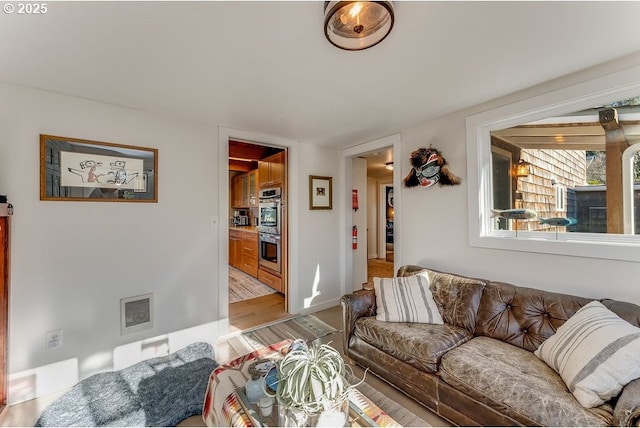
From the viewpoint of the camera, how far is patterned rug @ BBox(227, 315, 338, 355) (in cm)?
267

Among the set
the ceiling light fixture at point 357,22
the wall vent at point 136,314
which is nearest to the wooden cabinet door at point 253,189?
the wall vent at point 136,314

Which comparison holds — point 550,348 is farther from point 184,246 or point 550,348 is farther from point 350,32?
point 184,246

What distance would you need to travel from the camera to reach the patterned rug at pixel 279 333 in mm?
2668

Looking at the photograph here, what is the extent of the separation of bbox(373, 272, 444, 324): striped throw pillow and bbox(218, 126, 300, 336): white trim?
139 cm

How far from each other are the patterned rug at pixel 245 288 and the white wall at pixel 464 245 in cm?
242

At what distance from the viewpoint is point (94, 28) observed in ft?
4.38

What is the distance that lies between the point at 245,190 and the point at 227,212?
2822mm

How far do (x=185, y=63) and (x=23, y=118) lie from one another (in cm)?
138

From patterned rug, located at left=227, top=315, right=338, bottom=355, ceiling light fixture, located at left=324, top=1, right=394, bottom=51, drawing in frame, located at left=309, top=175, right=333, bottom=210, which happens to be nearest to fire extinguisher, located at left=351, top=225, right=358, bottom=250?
drawing in frame, located at left=309, top=175, right=333, bottom=210

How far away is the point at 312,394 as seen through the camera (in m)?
0.96

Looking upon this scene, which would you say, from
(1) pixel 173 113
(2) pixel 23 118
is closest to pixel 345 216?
(1) pixel 173 113

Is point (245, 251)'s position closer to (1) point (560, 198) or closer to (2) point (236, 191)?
(2) point (236, 191)

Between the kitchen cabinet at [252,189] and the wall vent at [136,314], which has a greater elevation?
the kitchen cabinet at [252,189]

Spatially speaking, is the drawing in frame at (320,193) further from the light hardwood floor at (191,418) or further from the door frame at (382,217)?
the door frame at (382,217)
